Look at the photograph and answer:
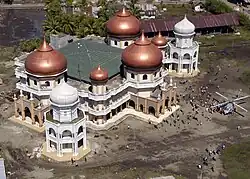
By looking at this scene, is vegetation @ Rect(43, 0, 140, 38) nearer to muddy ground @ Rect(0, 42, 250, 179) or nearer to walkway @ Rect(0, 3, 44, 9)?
walkway @ Rect(0, 3, 44, 9)

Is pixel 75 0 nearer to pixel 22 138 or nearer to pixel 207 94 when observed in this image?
pixel 207 94

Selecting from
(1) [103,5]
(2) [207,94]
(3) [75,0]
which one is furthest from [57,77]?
(3) [75,0]

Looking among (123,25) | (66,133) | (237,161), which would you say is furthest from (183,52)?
(66,133)

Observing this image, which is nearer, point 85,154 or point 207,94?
point 85,154

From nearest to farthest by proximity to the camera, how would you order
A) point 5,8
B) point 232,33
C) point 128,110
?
point 128,110, point 232,33, point 5,8

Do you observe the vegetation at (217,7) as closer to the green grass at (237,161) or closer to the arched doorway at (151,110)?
the arched doorway at (151,110)

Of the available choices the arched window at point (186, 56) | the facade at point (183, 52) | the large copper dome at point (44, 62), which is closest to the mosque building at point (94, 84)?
the large copper dome at point (44, 62)
